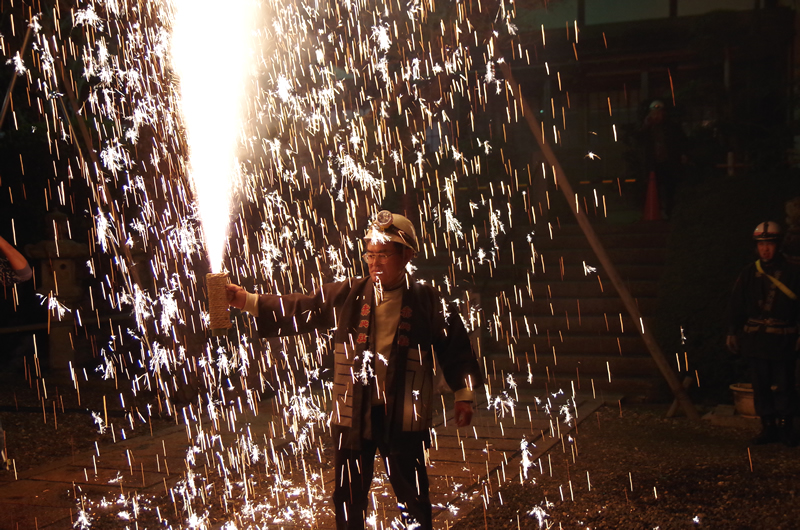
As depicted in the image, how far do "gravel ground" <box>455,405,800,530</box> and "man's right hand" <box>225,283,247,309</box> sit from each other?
1.91 m

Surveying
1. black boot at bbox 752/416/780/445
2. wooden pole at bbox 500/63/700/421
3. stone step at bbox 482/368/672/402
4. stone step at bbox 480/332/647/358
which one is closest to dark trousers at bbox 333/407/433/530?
wooden pole at bbox 500/63/700/421

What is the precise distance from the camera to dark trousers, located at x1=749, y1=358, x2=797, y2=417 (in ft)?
21.7

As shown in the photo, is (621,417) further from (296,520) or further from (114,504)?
(114,504)

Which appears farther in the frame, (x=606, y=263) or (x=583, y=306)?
(x=583, y=306)

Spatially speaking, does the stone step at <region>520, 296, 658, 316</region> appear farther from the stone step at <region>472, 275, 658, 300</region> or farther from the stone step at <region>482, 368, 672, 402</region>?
the stone step at <region>482, 368, 672, 402</region>

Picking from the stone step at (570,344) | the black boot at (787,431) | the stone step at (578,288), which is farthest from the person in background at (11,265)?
the stone step at (578,288)

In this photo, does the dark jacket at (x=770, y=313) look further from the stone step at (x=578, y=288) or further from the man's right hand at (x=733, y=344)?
the stone step at (x=578, y=288)

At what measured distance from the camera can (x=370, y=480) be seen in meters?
3.71

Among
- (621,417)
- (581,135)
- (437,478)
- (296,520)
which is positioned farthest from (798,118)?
(296,520)

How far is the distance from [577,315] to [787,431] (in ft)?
12.7

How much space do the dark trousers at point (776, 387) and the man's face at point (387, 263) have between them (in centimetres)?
440

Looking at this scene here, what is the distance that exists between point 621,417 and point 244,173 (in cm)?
453

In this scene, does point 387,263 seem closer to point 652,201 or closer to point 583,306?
point 583,306

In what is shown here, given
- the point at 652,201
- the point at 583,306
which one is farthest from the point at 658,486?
the point at 652,201
